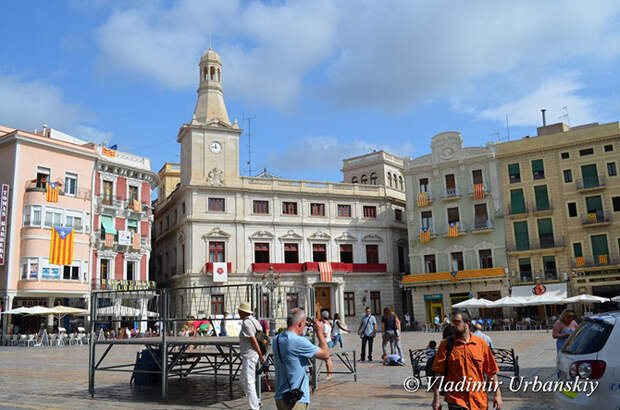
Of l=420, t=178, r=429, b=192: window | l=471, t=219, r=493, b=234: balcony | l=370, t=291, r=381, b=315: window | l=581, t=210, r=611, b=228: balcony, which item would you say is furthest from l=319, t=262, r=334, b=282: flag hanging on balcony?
l=581, t=210, r=611, b=228: balcony

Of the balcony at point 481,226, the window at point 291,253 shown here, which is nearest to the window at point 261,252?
the window at point 291,253

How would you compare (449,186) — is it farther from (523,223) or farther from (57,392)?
(57,392)

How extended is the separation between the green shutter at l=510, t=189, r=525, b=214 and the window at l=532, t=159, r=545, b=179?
5.34ft

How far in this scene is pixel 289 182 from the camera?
155 feet

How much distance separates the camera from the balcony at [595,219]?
39.3 meters

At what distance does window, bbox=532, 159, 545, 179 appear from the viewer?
42.3 meters

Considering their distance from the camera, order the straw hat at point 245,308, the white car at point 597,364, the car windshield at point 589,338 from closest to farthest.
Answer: the white car at point 597,364 → the car windshield at point 589,338 → the straw hat at point 245,308

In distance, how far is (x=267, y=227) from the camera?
45500 millimetres

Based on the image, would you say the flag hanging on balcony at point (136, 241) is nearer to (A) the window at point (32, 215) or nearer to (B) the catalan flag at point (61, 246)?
(B) the catalan flag at point (61, 246)

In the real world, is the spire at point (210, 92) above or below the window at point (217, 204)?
above

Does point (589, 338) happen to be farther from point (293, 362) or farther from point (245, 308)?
point (245, 308)

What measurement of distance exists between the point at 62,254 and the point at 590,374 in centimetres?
3576

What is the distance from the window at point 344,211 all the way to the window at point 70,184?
21546 mm

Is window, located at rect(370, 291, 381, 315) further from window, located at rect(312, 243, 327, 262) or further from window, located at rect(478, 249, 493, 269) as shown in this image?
window, located at rect(478, 249, 493, 269)
